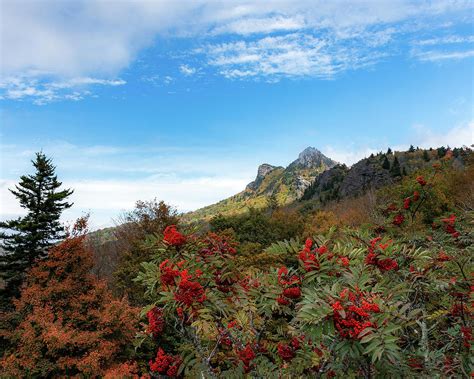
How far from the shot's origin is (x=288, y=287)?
11.5ft

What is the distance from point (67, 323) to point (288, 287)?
16968mm

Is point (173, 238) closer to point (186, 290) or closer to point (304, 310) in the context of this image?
point (186, 290)

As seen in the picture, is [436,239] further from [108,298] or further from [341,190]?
[341,190]

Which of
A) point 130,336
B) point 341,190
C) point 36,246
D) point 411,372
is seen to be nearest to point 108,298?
point 130,336

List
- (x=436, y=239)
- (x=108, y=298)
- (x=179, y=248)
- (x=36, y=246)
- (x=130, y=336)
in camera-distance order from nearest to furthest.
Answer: (x=179, y=248), (x=436, y=239), (x=130, y=336), (x=108, y=298), (x=36, y=246)

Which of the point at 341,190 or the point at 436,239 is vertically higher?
the point at 341,190

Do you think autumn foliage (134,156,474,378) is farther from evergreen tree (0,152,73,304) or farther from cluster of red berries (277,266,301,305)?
evergreen tree (0,152,73,304)

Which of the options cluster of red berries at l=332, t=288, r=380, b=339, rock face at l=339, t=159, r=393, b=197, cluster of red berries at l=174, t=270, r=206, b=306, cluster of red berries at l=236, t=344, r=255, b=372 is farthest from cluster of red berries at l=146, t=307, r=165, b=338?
rock face at l=339, t=159, r=393, b=197

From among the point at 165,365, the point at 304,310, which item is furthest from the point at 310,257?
the point at 165,365

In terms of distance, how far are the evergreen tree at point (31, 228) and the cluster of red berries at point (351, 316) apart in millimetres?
23950

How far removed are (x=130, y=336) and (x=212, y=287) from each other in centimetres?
1488

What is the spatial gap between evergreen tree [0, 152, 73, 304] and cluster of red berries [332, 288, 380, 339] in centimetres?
2395

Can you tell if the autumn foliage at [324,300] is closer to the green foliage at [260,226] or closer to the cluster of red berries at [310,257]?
the cluster of red berries at [310,257]

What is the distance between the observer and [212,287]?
4.31 metres
